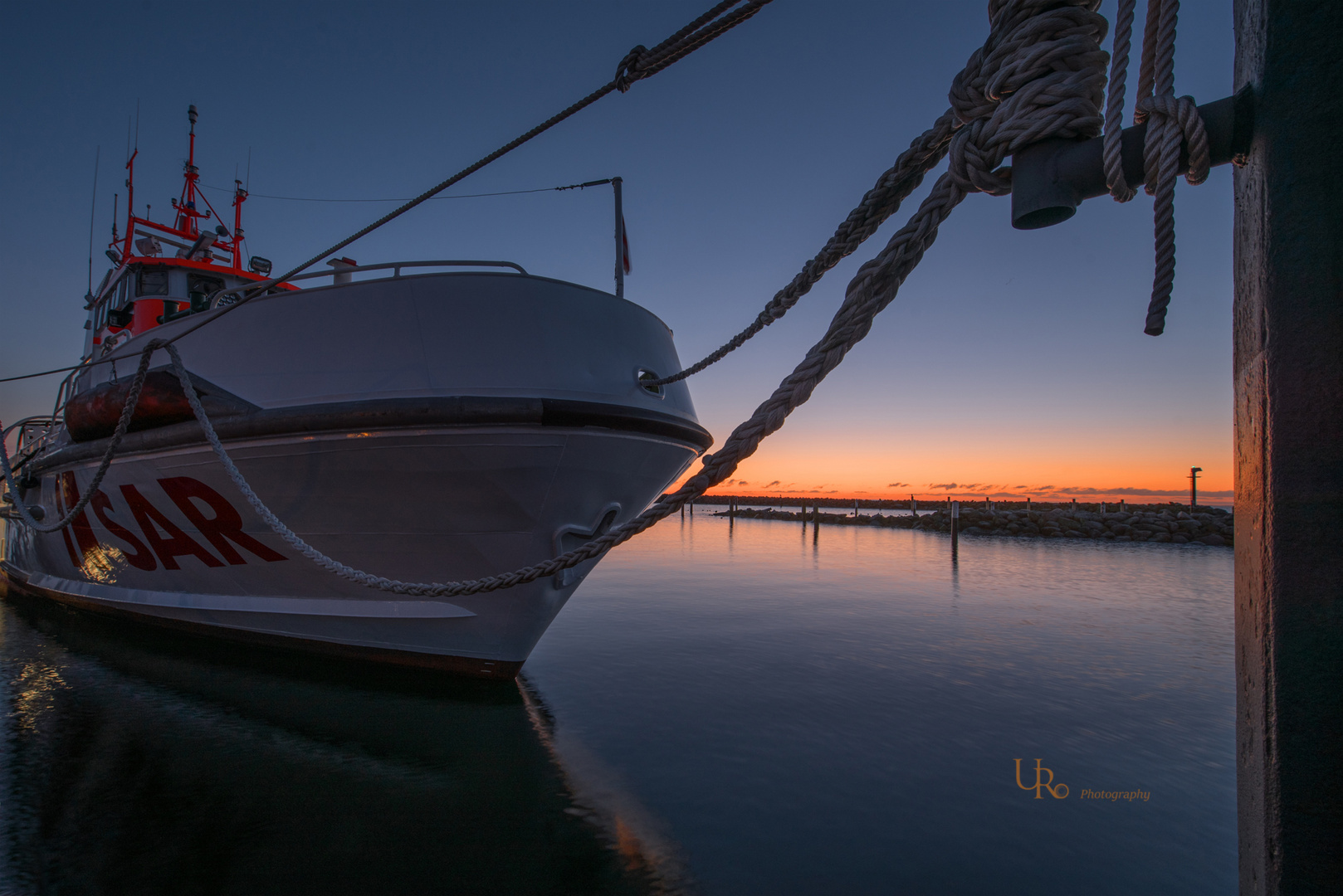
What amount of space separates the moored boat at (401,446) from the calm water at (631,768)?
2.56ft

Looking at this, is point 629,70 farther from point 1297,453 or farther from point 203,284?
point 203,284

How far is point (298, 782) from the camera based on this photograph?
3225 millimetres


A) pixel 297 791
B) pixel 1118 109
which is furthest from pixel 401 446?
pixel 1118 109

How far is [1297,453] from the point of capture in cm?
110

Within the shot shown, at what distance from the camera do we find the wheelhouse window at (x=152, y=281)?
6934mm

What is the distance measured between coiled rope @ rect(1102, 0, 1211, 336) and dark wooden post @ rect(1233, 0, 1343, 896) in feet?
0.51

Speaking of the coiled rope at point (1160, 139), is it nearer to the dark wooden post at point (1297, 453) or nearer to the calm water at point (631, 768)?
the dark wooden post at point (1297, 453)

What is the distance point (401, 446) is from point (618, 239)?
2.41 m

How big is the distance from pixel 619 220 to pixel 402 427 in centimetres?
244

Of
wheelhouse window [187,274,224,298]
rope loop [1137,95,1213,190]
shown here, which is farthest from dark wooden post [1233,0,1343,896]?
wheelhouse window [187,274,224,298]

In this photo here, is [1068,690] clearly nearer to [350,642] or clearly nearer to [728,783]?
[728,783]

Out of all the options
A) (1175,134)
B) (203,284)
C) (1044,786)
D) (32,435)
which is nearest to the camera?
(1175,134)

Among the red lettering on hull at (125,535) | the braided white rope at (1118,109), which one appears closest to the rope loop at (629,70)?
the braided white rope at (1118,109)

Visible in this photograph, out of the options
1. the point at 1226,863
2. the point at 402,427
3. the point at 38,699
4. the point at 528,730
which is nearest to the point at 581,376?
the point at 402,427
